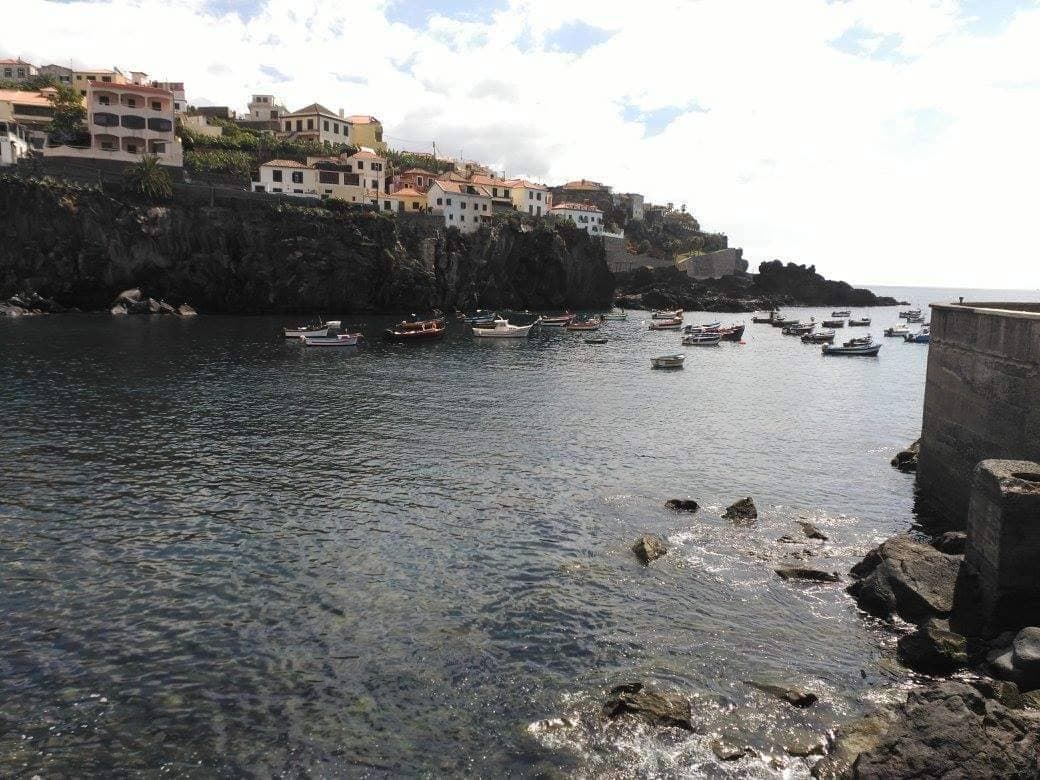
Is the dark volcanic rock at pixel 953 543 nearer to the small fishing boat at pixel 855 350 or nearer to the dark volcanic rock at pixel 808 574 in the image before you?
the dark volcanic rock at pixel 808 574

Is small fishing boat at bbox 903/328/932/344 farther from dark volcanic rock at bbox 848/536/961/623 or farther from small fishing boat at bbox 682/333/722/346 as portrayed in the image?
dark volcanic rock at bbox 848/536/961/623

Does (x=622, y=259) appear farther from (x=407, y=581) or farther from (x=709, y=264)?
(x=407, y=581)

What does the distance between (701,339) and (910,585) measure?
81.7 metres

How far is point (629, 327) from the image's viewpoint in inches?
4823

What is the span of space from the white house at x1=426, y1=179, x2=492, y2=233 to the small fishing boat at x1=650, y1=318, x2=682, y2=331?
40.2m

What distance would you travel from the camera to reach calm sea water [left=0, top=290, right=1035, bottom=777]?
15.1 meters

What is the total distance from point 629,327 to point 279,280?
198ft

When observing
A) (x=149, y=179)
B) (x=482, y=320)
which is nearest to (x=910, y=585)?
(x=482, y=320)

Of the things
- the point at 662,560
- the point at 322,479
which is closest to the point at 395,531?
the point at 322,479

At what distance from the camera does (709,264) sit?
194000 mm

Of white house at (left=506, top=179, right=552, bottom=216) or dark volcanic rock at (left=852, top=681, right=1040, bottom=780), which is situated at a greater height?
white house at (left=506, top=179, right=552, bottom=216)

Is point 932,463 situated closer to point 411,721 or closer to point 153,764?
point 411,721

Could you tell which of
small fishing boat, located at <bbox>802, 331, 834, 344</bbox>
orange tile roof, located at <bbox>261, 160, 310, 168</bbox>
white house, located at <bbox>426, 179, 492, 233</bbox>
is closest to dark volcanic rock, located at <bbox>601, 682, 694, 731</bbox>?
small fishing boat, located at <bbox>802, 331, 834, 344</bbox>

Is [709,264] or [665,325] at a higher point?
[709,264]
